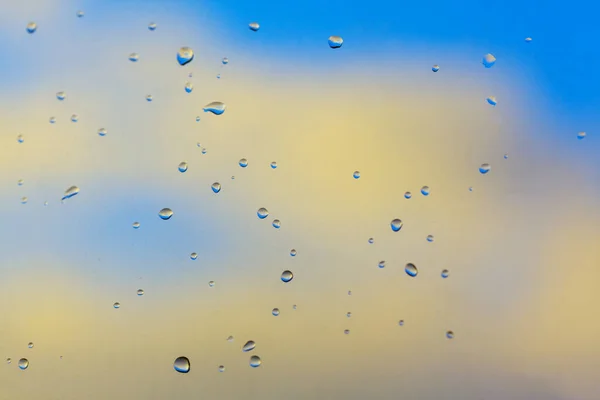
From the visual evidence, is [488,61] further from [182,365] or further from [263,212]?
[182,365]

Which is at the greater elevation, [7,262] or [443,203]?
[443,203]

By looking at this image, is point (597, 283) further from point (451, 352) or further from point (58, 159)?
point (58, 159)

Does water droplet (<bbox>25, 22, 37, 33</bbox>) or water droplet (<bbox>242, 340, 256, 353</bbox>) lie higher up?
water droplet (<bbox>25, 22, 37, 33</bbox>)

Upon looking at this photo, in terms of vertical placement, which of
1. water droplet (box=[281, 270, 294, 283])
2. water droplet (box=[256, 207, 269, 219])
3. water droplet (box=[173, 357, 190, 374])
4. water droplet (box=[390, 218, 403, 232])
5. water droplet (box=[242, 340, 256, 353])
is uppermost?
water droplet (box=[390, 218, 403, 232])

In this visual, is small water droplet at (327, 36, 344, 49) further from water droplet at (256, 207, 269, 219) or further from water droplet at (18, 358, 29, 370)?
water droplet at (18, 358, 29, 370)

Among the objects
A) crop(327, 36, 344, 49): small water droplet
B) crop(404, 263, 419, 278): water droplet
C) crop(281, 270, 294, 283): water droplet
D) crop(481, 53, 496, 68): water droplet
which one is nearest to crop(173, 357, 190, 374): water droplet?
crop(281, 270, 294, 283): water droplet

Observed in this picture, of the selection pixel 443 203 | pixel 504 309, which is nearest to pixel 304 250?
pixel 443 203
